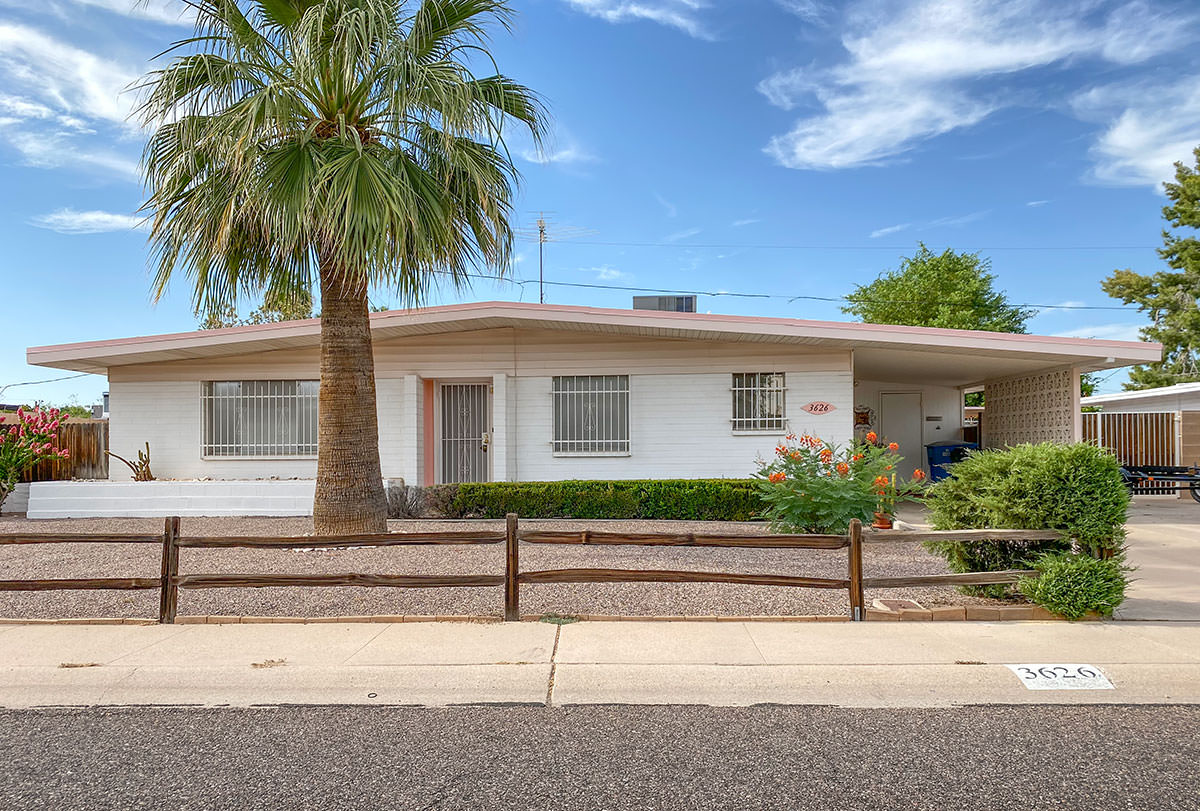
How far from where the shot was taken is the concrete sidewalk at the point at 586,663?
4523 mm

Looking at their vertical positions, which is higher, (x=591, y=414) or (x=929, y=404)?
(x=929, y=404)

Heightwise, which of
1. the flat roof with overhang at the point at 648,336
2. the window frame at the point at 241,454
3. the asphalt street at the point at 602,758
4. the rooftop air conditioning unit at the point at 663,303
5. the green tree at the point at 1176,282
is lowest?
the asphalt street at the point at 602,758

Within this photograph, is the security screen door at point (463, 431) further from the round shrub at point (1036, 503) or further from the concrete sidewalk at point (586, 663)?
the round shrub at point (1036, 503)

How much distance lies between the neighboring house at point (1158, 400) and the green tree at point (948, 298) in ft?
48.8

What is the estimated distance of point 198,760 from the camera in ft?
12.0

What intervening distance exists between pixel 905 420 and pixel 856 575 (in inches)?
581

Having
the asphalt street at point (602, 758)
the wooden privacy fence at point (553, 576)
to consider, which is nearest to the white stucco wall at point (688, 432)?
the wooden privacy fence at point (553, 576)

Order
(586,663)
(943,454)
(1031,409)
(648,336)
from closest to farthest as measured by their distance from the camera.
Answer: (586,663) < (648,336) < (1031,409) < (943,454)

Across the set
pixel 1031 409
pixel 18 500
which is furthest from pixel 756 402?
pixel 18 500

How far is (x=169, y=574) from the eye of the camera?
20.5 feet

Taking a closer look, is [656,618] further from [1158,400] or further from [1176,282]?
[1176,282]

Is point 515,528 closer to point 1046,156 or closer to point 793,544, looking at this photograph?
point 793,544

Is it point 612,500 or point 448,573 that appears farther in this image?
point 612,500

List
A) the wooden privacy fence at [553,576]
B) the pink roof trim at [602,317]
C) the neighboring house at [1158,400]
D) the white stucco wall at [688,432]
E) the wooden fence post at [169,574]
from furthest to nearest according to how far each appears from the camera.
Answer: the neighboring house at [1158,400], the white stucco wall at [688,432], the pink roof trim at [602,317], the wooden fence post at [169,574], the wooden privacy fence at [553,576]
